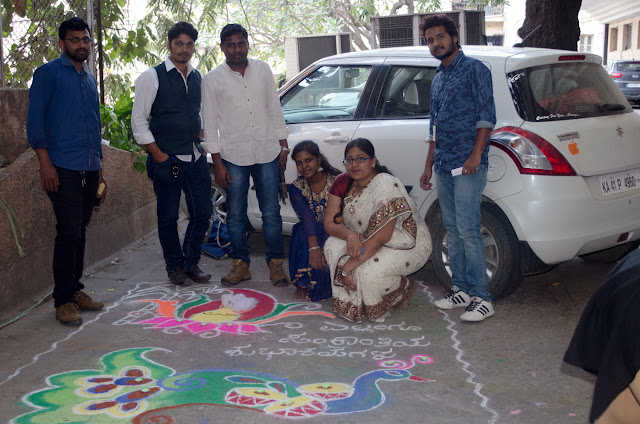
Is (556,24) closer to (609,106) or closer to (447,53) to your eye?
(609,106)

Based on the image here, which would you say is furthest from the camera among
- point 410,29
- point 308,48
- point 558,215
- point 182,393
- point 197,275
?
point 308,48

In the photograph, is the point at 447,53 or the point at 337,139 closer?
the point at 447,53

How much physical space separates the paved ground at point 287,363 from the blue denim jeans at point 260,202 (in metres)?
0.40

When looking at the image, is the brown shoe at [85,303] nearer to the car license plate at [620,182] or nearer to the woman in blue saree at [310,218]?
the woman in blue saree at [310,218]

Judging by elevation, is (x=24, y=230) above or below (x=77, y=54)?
below

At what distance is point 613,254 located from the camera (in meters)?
6.27

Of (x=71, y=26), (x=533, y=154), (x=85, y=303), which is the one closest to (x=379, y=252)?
(x=533, y=154)

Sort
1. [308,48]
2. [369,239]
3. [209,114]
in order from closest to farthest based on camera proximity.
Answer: [369,239] < [209,114] < [308,48]

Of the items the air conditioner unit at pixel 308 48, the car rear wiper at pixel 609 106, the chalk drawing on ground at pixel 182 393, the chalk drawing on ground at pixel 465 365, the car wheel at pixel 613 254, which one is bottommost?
the chalk drawing on ground at pixel 465 365

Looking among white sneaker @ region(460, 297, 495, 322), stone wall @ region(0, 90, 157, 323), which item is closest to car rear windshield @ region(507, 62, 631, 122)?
white sneaker @ region(460, 297, 495, 322)

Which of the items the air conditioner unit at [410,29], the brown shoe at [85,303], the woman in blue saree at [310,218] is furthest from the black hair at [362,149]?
the air conditioner unit at [410,29]

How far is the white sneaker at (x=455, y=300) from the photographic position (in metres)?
5.25

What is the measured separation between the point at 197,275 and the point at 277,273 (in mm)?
688

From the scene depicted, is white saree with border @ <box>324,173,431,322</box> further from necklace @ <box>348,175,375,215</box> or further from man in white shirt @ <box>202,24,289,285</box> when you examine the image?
man in white shirt @ <box>202,24,289,285</box>
